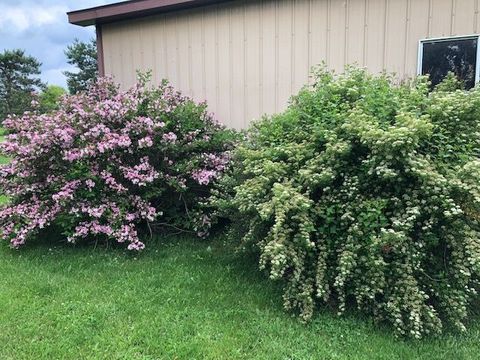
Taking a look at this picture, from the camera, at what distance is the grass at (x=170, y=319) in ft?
8.69

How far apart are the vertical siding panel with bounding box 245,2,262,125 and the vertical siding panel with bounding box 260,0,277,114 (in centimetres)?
8

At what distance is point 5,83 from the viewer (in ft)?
104

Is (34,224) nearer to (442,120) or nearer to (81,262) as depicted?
(81,262)

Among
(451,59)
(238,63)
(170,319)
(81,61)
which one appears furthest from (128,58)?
(81,61)

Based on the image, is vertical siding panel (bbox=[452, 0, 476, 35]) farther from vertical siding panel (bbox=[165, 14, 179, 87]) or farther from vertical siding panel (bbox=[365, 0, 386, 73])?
vertical siding panel (bbox=[165, 14, 179, 87])

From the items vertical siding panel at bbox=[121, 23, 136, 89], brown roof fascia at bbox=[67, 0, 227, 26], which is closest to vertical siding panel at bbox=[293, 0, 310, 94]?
brown roof fascia at bbox=[67, 0, 227, 26]

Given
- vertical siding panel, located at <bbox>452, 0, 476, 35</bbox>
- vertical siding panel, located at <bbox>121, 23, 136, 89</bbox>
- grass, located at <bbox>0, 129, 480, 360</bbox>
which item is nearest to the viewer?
grass, located at <bbox>0, 129, 480, 360</bbox>

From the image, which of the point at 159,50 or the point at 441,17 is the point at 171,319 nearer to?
the point at 441,17

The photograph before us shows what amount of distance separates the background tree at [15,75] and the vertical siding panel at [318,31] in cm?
2997

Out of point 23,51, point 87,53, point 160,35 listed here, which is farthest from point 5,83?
point 160,35

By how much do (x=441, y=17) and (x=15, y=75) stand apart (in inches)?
1368

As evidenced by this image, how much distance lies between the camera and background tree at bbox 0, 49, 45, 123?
30.8 meters

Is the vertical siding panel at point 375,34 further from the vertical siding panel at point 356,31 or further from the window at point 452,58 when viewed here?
the window at point 452,58

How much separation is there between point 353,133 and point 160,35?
416 cm
